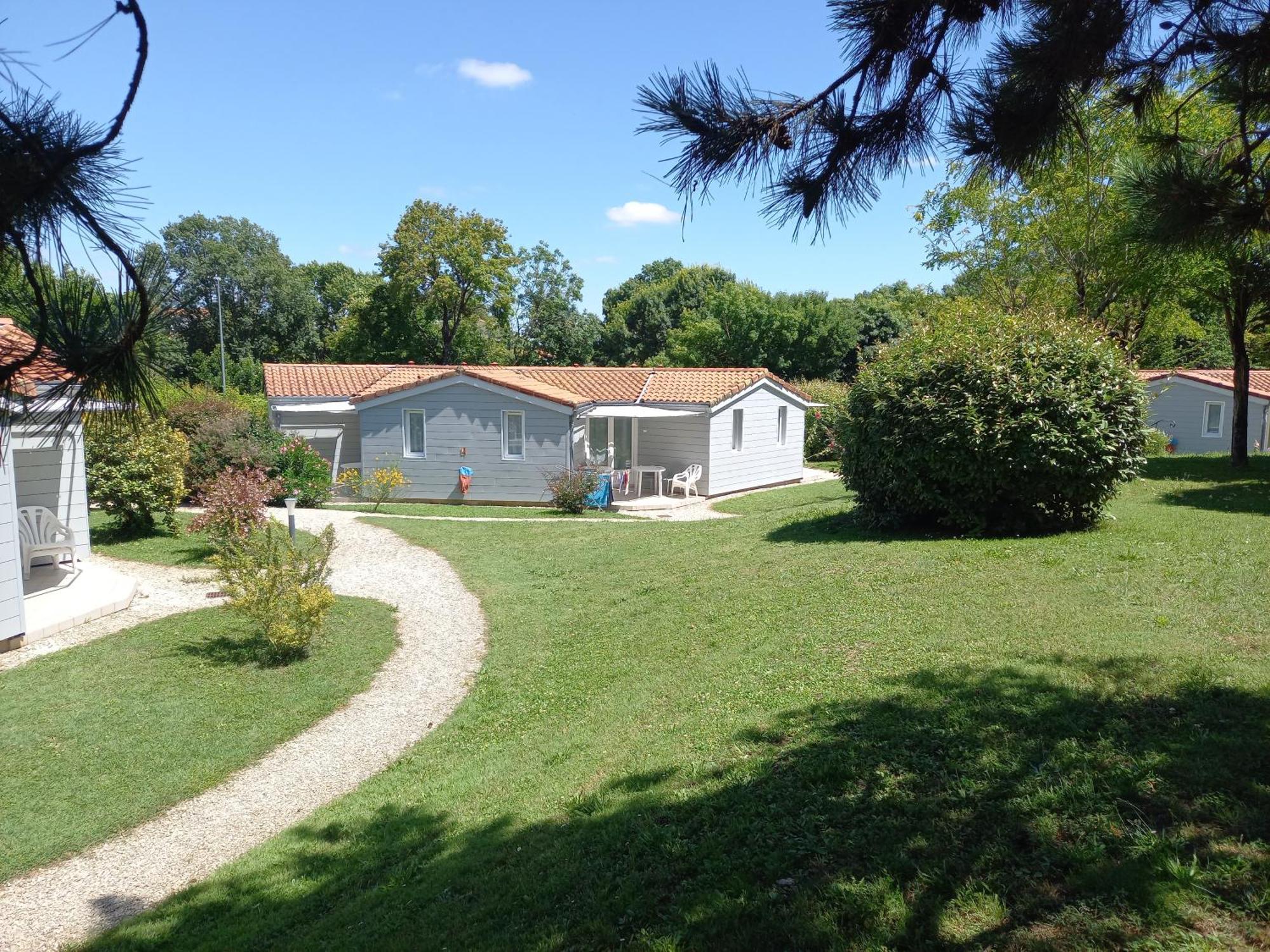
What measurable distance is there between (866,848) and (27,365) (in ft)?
12.9

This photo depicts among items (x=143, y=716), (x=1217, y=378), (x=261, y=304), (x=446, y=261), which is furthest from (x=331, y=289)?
(x=143, y=716)

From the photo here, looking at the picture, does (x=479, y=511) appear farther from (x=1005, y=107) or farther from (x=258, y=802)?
(x=1005, y=107)

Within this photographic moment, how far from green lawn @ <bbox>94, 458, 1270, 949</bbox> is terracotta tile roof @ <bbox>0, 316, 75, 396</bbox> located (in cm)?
298

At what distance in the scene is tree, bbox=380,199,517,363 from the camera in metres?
44.8

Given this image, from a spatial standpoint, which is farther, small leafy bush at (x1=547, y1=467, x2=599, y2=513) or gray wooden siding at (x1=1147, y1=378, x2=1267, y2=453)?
gray wooden siding at (x1=1147, y1=378, x2=1267, y2=453)

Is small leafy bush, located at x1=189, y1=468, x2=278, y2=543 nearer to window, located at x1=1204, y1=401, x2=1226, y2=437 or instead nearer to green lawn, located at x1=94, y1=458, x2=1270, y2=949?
green lawn, located at x1=94, y1=458, x2=1270, y2=949

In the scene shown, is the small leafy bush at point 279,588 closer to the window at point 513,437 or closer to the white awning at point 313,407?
the window at point 513,437

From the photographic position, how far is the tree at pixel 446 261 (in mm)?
44750

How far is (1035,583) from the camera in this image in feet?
27.2

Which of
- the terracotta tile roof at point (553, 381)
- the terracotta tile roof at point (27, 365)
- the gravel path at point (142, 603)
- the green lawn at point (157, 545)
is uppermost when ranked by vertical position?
the terracotta tile roof at point (553, 381)

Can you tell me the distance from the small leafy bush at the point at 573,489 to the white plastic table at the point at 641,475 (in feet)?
8.72

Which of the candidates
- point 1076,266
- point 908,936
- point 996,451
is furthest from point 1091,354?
point 1076,266

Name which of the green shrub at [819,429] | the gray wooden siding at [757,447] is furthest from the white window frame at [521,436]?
the green shrub at [819,429]

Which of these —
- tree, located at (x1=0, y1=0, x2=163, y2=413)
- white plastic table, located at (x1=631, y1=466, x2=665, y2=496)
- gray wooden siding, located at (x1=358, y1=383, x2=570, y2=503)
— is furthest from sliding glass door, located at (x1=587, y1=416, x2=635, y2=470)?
tree, located at (x1=0, y1=0, x2=163, y2=413)
